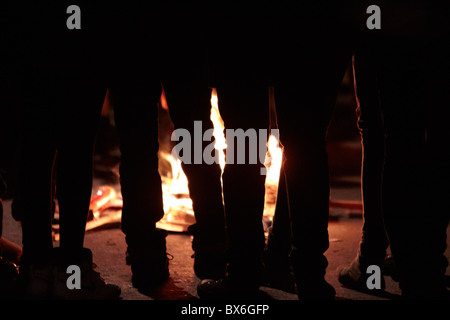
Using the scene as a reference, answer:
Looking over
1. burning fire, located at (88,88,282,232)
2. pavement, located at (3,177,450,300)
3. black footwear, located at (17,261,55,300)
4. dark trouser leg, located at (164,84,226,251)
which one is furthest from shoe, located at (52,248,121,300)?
burning fire, located at (88,88,282,232)

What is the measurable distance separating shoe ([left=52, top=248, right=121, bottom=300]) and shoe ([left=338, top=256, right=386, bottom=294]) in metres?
1.14

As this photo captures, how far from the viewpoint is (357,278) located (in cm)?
264

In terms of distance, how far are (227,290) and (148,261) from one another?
0.46 metres

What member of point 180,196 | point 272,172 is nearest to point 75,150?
point 180,196

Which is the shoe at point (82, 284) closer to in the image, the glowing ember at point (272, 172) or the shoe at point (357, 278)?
the shoe at point (357, 278)

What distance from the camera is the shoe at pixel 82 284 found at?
7.63 ft

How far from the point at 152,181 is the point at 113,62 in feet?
1.91

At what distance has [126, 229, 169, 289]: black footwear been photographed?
262 centimetres

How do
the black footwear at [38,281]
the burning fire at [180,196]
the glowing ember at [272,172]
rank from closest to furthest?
the black footwear at [38,281] → the burning fire at [180,196] → the glowing ember at [272,172]

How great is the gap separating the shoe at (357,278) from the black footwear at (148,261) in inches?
35.9

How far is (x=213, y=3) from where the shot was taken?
7.26 feet
